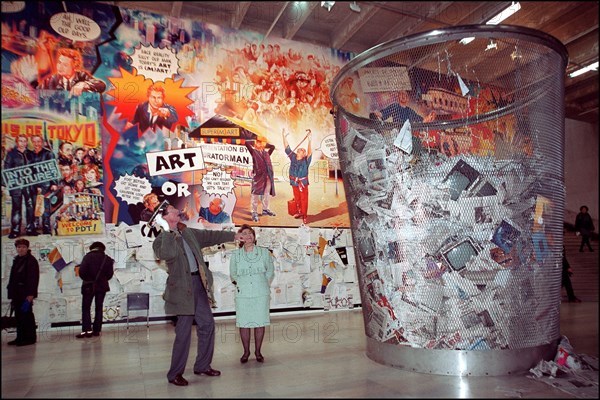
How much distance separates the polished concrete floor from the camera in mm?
3049

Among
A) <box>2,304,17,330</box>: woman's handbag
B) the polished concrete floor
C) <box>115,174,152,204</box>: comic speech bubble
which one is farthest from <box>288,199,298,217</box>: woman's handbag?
<box>2,304,17,330</box>: woman's handbag

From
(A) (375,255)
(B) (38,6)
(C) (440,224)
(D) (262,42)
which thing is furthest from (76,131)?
(C) (440,224)

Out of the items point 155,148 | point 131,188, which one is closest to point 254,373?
point 131,188

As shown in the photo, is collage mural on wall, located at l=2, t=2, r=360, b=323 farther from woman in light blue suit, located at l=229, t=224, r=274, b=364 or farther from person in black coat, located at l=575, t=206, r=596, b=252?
person in black coat, located at l=575, t=206, r=596, b=252

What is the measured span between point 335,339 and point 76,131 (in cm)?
568

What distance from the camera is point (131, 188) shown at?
7.85 m

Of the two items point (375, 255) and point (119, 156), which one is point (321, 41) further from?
point (375, 255)

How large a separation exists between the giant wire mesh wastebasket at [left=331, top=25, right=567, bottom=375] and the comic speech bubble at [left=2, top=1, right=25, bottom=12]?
6624 millimetres

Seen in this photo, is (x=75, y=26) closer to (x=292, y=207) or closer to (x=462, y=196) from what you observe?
(x=292, y=207)

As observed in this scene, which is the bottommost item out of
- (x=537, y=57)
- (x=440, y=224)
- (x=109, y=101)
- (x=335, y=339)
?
(x=335, y=339)

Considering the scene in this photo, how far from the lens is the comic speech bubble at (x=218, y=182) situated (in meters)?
8.39

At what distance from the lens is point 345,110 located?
4.07 meters

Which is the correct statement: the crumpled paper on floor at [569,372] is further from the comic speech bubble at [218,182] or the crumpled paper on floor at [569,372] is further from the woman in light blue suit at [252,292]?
the comic speech bubble at [218,182]

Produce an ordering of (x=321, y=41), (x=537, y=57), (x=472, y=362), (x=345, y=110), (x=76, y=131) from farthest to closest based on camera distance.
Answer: (x=321, y=41) < (x=76, y=131) < (x=345, y=110) < (x=537, y=57) < (x=472, y=362)
